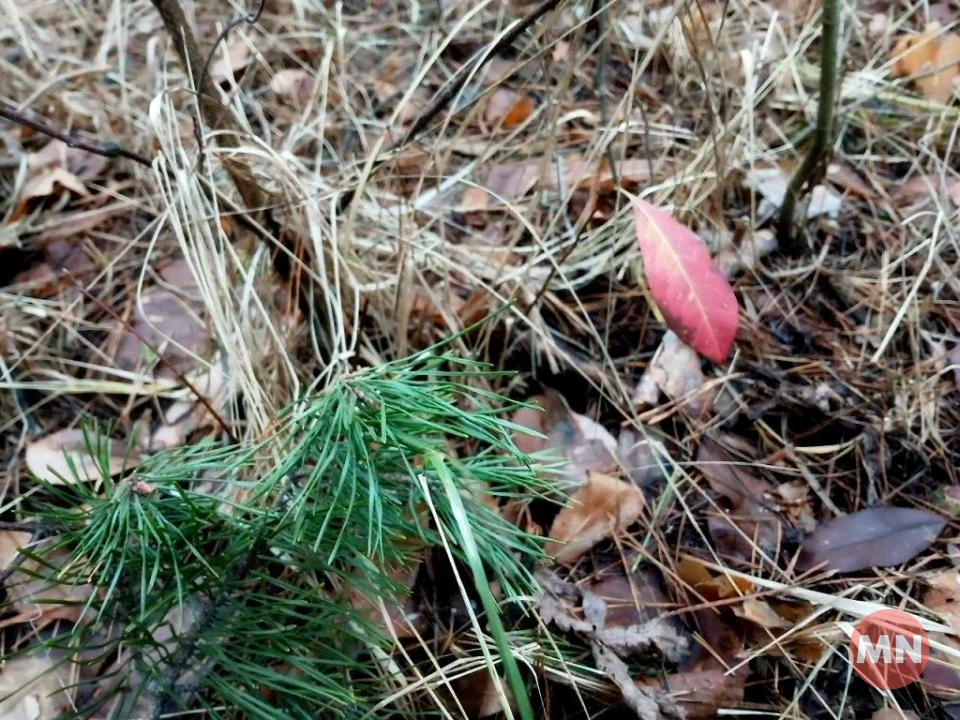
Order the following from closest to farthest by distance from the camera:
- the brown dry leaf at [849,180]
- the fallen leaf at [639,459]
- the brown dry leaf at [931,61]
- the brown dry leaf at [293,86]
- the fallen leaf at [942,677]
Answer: the fallen leaf at [942,677]
the fallen leaf at [639,459]
the brown dry leaf at [849,180]
the brown dry leaf at [931,61]
the brown dry leaf at [293,86]

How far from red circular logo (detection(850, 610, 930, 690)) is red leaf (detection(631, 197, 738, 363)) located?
34 centimetres

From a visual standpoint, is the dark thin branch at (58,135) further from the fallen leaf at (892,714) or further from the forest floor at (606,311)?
the fallen leaf at (892,714)

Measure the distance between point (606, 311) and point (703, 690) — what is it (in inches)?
23.8

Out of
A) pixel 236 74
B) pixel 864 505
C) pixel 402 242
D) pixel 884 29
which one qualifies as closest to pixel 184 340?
pixel 402 242

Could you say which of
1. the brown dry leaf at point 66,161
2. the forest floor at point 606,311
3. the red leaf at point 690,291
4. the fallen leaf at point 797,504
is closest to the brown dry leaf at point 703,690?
the forest floor at point 606,311

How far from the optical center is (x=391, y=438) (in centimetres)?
66

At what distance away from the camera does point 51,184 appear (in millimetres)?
1442

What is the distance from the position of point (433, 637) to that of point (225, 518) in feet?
1.02

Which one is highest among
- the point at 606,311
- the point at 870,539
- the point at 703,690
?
the point at 606,311

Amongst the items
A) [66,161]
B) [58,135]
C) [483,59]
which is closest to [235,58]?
[66,161]

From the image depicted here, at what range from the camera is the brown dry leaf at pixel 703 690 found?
0.80m

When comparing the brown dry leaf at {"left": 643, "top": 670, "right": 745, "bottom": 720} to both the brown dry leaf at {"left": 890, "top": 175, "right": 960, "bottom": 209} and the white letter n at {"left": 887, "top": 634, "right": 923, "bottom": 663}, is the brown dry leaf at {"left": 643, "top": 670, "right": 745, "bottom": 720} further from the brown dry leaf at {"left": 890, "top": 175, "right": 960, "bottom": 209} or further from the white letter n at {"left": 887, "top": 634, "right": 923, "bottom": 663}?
the brown dry leaf at {"left": 890, "top": 175, "right": 960, "bottom": 209}

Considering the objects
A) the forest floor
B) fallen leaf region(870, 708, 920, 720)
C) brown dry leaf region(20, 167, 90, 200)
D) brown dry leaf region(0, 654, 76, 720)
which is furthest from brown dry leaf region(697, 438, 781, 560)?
brown dry leaf region(20, 167, 90, 200)

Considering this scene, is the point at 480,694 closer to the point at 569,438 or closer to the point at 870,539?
the point at 569,438
